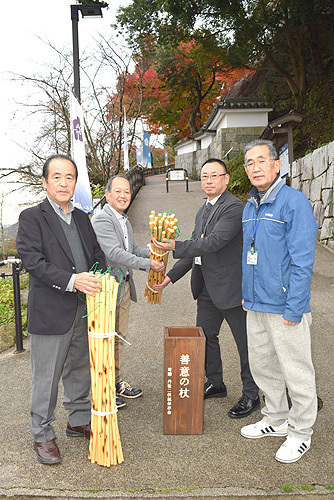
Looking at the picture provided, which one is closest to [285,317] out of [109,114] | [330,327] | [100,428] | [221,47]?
[100,428]

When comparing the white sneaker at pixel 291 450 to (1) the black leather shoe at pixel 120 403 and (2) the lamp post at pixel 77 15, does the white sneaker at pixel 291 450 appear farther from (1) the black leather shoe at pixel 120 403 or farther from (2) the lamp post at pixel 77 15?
(2) the lamp post at pixel 77 15

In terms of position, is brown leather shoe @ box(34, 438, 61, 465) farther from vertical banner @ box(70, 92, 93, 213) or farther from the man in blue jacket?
vertical banner @ box(70, 92, 93, 213)

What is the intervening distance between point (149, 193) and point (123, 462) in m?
16.3

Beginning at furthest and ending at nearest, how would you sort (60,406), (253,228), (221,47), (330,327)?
1. (221,47)
2. (330,327)
3. (60,406)
4. (253,228)

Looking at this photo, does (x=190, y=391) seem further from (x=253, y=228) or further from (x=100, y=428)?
(x=253, y=228)

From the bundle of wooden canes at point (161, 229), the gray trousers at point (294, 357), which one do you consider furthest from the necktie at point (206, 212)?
the gray trousers at point (294, 357)

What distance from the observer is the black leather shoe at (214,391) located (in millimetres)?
3592

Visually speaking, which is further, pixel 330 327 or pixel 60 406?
pixel 330 327

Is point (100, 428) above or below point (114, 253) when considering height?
below

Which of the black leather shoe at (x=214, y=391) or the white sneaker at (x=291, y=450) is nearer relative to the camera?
the white sneaker at (x=291, y=450)

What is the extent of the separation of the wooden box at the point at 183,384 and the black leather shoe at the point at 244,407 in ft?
1.27

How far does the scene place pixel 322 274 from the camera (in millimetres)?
7531

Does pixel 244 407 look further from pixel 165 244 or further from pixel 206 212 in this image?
pixel 206 212

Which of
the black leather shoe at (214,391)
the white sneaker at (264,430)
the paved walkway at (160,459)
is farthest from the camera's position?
the black leather shoe at (214,391)
